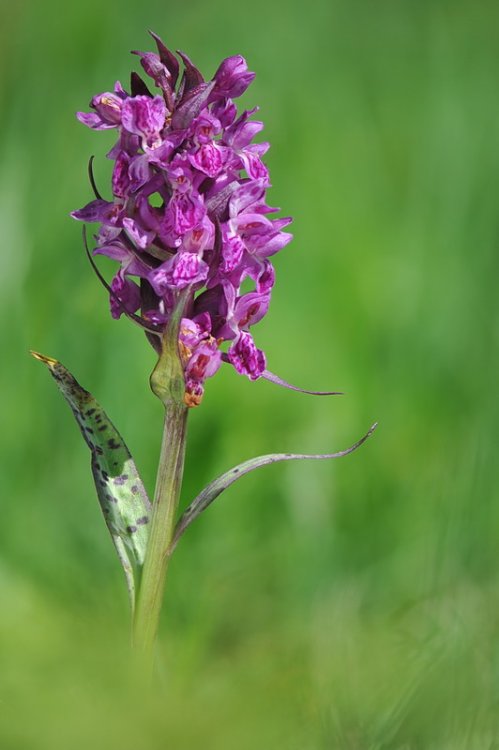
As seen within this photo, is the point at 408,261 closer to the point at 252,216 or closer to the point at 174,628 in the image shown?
the point at 174,628

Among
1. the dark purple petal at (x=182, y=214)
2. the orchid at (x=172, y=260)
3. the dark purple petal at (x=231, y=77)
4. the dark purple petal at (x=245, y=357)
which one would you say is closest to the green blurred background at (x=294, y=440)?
the orchid at (x=172, y=260)

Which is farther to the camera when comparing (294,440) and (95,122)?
(294,440)

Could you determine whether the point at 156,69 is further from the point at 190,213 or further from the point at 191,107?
the point at 190,213

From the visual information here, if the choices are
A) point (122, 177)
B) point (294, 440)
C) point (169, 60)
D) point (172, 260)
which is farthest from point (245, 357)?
point (294, 440)

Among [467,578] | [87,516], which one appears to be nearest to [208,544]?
[87,516]

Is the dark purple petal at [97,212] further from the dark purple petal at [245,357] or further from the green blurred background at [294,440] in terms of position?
the green blurred background at [294,440]
